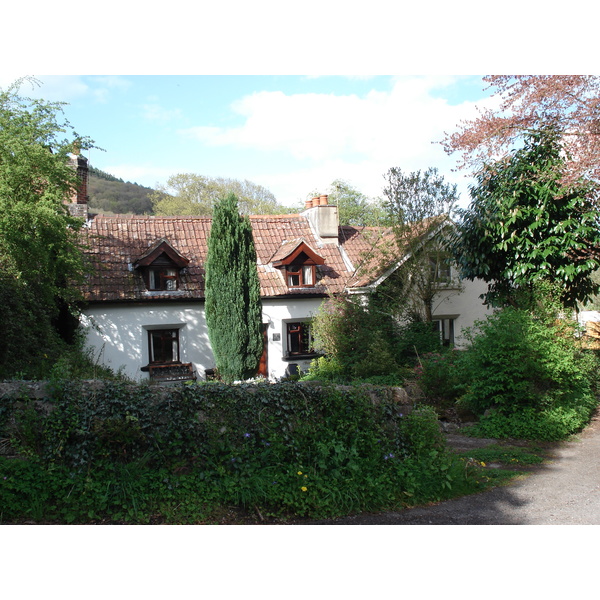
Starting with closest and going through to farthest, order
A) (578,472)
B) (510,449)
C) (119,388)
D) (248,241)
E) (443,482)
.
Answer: (119,388)
(443,482)
(578,472)
(510,449)
(248,241)

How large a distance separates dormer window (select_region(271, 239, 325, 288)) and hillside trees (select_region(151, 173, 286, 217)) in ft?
77.2

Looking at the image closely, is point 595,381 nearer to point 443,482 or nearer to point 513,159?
point 513,159

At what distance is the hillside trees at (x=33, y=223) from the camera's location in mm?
12422

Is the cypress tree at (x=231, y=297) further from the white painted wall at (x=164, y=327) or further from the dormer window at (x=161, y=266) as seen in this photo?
the dormer window at (x=161, y=266)

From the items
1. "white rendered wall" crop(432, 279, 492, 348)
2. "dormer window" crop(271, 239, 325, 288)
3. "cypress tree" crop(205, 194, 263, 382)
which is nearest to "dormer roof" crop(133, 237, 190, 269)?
"cypress tree" crop(205, 194, 263, 382)

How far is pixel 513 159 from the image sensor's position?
12.0m

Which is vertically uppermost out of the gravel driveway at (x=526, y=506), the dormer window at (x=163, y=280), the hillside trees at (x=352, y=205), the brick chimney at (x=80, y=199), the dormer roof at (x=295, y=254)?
the hillside trees at (x=352, y=205)

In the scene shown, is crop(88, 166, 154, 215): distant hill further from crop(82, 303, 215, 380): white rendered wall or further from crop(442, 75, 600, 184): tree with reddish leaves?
crop(442, 75, 600, 184): tree with reddish leaves

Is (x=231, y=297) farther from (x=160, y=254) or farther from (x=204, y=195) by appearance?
(x=204, y=195)

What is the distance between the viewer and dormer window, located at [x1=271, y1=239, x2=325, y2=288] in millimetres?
19016

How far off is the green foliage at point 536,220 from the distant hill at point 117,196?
43.6 m

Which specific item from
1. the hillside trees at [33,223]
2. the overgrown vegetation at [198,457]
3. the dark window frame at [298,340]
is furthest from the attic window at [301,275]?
the overgrown vegetation at [198,457]

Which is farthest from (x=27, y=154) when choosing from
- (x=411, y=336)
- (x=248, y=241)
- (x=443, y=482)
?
(x=443, y=482)

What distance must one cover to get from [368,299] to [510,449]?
353 inches
